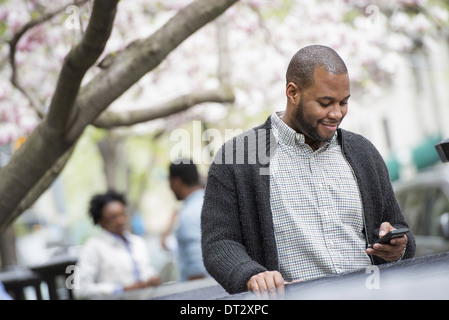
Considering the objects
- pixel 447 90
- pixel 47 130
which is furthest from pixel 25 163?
pixel 447 90

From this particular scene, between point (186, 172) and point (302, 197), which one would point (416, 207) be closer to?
point (186, 172)

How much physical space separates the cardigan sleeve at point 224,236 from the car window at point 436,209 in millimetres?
4262

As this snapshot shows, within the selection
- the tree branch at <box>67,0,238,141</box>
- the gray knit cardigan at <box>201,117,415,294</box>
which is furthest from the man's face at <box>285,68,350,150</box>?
the tree branch at <box>67,0,238,141</box>

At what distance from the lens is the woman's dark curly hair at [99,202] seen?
6.69 m

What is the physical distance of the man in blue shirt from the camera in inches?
215

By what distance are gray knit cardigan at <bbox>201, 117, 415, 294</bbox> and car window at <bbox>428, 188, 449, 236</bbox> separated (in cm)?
395

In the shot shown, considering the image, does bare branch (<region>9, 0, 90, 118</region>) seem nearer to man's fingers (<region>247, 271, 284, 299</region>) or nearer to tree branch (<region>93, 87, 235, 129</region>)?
tree branch (<region>93, 87, 235, 129</region>)

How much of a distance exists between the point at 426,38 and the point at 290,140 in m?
10.2

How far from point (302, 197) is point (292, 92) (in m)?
0.40

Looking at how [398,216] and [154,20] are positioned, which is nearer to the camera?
[398,216]

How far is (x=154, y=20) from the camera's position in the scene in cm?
Answer: 1055

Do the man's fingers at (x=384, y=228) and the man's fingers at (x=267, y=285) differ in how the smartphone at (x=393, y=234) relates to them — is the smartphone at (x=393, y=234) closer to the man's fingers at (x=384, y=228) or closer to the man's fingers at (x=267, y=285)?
the man's fingers at (x=384, y=228)
